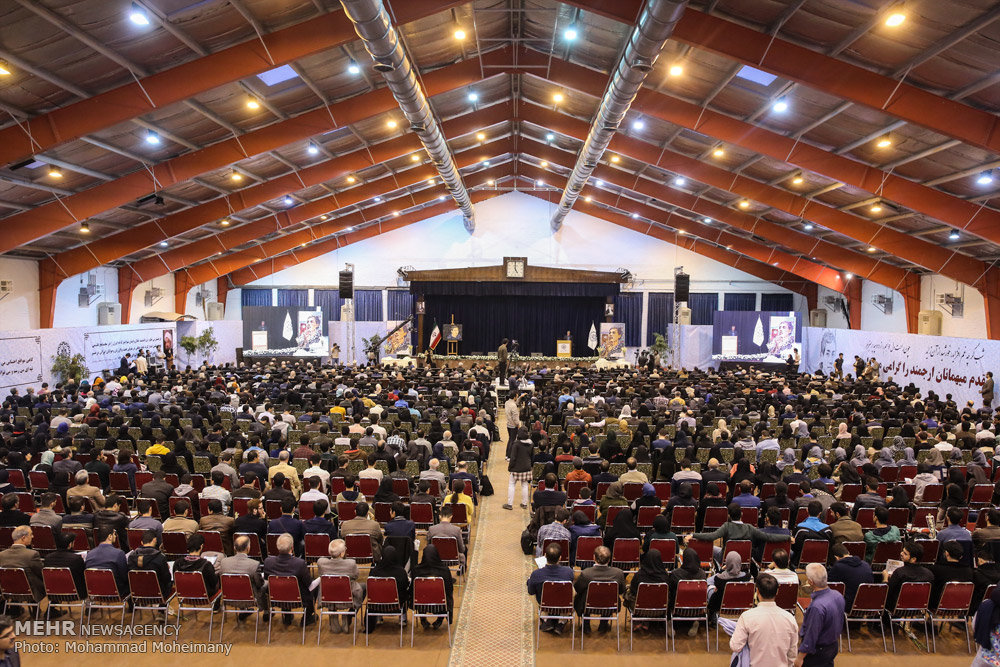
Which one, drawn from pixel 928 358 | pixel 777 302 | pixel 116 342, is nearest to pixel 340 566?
pixel 116 342

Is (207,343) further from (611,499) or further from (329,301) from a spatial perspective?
(611,499)

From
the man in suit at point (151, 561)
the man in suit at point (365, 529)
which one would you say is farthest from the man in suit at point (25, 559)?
the man in suit at point (365, 529)

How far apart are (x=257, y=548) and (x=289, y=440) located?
5.25 m

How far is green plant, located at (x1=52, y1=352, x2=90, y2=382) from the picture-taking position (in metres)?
19.5

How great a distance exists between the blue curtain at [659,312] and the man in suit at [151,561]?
92.7 ft

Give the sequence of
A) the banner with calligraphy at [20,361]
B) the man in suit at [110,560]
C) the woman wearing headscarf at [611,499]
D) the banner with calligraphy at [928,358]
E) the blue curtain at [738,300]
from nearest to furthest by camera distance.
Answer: the man in suit at [110,560]
the woman wearing headscarf at [611,499]
the banner with calligraphy at [20,361]
the banner with calligraphy at [928,358]
the blue curtain at [738,300]

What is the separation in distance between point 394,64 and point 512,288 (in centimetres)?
2188

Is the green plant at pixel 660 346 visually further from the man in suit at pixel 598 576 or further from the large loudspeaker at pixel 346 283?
the man in suit at pixel 598 576

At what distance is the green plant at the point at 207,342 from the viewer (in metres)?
27.3

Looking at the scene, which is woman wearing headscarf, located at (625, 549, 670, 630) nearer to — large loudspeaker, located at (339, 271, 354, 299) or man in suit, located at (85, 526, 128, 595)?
man in suit, located at (85, 526, 128, 595)

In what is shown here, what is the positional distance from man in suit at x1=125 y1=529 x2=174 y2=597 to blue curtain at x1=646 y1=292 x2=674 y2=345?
2826 cm

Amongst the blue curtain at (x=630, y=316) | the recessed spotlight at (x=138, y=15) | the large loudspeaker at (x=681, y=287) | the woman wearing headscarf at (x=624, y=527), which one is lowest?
the woman wearing headscarf at (x=624, y=527)

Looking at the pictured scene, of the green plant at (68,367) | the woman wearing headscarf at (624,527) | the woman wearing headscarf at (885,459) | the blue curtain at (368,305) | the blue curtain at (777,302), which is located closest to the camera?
the woman wearing headscarf at (624,527)

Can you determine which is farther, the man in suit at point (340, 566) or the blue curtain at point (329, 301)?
the blue curtain at point (329, 301)
